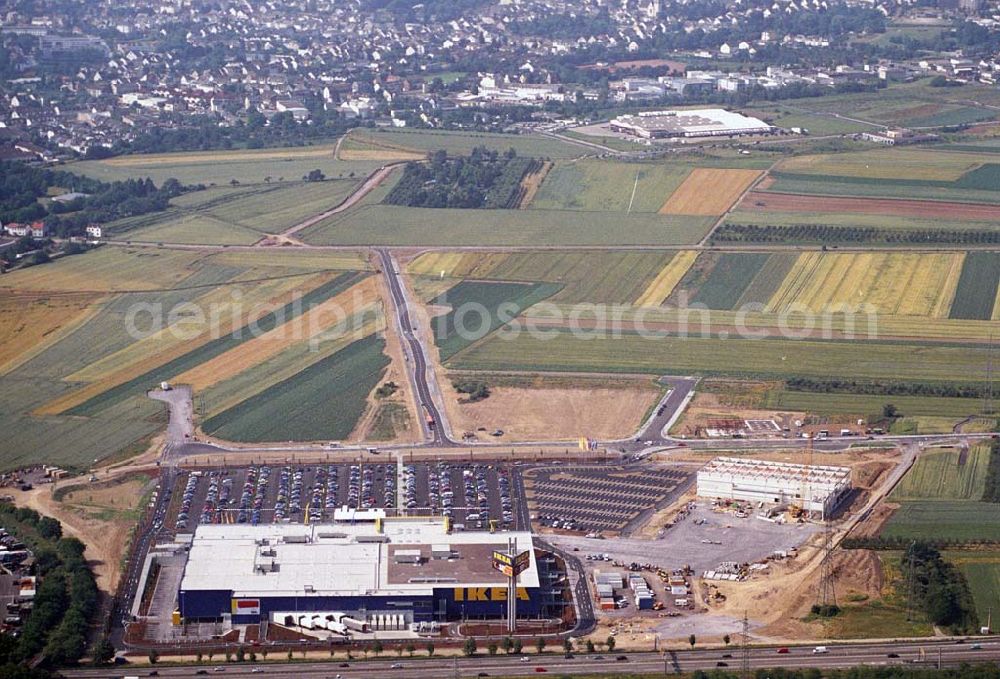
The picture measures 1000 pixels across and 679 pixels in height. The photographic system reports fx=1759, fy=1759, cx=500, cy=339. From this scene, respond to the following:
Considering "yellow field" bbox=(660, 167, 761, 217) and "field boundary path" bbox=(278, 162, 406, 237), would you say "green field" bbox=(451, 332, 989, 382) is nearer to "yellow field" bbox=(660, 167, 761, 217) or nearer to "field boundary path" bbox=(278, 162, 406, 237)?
"yellow field" bbox=(660, 167, 761, 217)

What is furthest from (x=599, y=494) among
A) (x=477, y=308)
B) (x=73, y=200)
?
(x=73, y=200)

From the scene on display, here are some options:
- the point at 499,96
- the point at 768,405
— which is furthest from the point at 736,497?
the point at 499,96

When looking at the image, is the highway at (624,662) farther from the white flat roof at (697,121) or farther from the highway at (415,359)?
the white flat roof at (697,121)

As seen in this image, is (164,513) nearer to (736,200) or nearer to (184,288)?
(184,288)

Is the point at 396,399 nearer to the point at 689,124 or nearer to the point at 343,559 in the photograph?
the point at 343,559

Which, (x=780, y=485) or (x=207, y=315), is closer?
(x=780, y=485)

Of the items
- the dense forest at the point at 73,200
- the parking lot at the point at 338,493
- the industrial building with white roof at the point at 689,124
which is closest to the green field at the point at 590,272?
the parking lot at the point at 338,493
